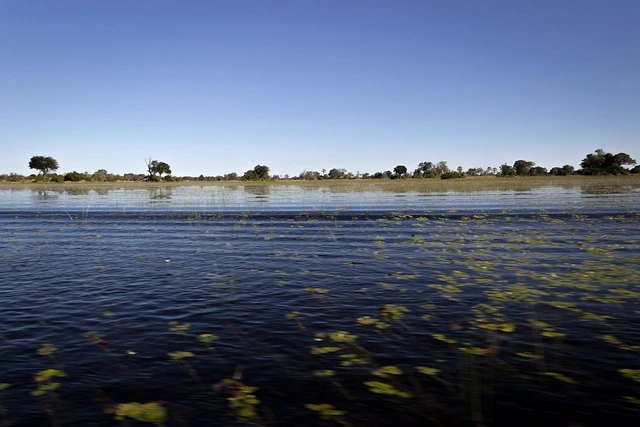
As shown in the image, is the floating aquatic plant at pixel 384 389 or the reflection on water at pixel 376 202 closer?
the floating aquatic plant at pixel 384 389

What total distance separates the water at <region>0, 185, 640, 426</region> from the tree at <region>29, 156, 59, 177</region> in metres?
189

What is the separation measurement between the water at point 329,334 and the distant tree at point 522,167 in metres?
185

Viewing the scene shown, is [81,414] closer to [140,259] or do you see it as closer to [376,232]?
[140,259]

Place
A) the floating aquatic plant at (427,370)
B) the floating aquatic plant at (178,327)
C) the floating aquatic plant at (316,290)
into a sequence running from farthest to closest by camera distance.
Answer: the floating aquatic plant at (316,290)
the floating aquatic plant at (178,327)
the floating aquatic plant at (427,370)

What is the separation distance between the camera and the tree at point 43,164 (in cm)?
17262

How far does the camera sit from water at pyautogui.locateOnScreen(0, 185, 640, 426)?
6016mm

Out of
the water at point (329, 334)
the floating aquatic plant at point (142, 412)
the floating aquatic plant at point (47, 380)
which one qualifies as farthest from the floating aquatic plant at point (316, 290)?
the floating aquatic plant at point (47, 380)

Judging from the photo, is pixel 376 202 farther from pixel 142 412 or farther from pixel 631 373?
pixel 142 412

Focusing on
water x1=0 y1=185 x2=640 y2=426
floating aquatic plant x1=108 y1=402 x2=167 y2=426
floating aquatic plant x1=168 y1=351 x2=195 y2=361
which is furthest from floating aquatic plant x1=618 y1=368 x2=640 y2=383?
floating aquatic plant x1=168 y1=351 x2=195 y2=361

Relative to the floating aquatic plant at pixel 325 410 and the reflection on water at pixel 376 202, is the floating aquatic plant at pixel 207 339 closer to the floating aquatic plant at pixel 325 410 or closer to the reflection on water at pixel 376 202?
the floating aquatic plant at pixel 325 410

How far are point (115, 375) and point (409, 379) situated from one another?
5116 millimetres

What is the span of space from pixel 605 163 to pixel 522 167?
115 ft

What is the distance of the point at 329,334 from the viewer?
28.4 feet

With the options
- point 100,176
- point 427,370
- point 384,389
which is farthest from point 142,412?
point 100,176
